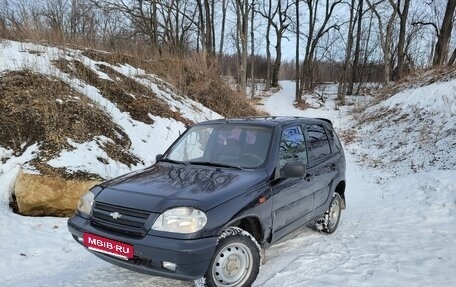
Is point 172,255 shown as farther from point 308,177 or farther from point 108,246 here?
point 308,177

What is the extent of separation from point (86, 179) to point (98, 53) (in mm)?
7228

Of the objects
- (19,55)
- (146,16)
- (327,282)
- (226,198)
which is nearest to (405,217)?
(327,282)

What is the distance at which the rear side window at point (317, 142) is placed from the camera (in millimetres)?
5438

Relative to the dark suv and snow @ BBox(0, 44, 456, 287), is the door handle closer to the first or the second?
the dark suv

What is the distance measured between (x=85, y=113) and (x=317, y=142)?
5331mm

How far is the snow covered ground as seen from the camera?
13.9 ft

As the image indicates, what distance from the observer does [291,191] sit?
15.2 feet

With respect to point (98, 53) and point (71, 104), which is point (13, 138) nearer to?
point (71, 104)

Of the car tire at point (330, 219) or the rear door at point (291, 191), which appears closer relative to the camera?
the rear door at point (291, 191)

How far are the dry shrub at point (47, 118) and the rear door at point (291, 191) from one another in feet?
13.5

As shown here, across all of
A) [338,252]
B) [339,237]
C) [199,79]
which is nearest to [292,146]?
[338,252]

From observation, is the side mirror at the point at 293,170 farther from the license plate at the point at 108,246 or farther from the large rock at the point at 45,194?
the large rock at the point at 45,194

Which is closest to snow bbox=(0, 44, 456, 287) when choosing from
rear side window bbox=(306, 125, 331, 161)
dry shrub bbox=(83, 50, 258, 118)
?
rear side window bbox=(306, 125, 331, 161)

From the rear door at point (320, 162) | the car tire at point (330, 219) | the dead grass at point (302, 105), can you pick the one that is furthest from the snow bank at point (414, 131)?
the dead grass at point (302, 105)
